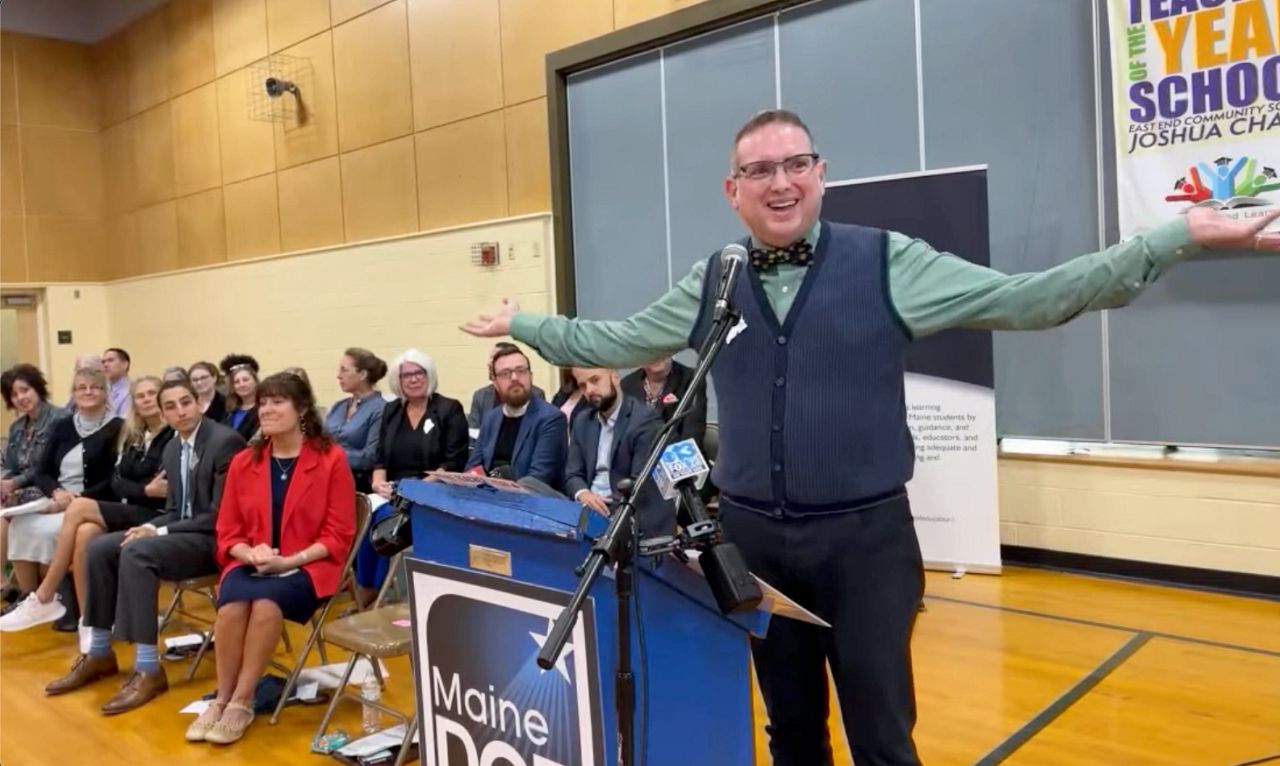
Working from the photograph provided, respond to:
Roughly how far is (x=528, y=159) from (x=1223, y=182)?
14.2ft

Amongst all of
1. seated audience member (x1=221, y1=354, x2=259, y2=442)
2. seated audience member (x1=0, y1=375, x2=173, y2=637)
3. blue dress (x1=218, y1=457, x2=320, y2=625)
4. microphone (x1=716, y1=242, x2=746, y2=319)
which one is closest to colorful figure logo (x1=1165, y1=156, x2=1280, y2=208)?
→ microphone (x1=716, y1=242, x2=746, y2=319)

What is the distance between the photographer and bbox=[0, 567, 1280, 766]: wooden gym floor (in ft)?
9.32

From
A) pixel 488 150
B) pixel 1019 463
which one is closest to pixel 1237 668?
pixel 1019 463

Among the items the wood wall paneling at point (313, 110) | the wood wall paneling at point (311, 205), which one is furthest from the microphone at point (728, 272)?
the wood wall paneling at point (313, 110)

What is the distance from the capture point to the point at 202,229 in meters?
10.0

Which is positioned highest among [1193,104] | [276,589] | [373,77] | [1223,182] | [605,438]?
[373,77]

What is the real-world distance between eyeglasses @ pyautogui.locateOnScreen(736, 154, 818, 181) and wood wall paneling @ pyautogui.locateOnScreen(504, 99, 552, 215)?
5.24 m

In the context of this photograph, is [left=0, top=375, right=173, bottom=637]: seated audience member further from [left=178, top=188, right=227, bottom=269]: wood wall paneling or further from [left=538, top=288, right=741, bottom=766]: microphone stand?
[left=178, top=188, right=227, bottom=269]: wood wall paneling

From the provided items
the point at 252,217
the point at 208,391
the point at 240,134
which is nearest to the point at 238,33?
the point at 240,134

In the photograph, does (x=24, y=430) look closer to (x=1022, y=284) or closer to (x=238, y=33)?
(x=238, y=33)

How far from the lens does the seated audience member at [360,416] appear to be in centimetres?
516

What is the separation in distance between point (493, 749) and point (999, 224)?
3840 millimetres

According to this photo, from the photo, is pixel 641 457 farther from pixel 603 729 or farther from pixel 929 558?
pixel 603 729

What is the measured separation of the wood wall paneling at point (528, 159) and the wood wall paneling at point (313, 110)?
2.22 meters
